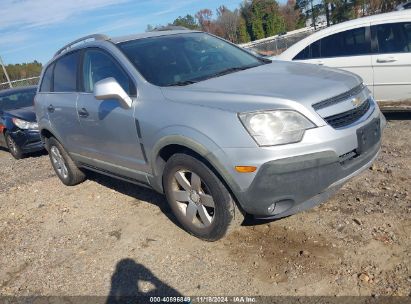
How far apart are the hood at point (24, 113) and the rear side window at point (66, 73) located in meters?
3.54

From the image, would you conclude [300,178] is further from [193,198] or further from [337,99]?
[193,198]

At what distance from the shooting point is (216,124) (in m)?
3.02

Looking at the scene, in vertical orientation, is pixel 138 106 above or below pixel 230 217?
above

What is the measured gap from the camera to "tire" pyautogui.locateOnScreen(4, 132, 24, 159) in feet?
27.9

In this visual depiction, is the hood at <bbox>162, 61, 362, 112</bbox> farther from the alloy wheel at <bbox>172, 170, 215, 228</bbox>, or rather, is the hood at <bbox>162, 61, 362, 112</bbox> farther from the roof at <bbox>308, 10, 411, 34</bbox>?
the roof at <bbox>308, 10, 411, 34</bbox>

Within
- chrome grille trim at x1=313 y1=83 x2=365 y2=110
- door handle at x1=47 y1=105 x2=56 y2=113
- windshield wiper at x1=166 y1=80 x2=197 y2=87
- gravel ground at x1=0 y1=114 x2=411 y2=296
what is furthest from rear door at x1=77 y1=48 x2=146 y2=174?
chrome grille trim at x1=313 y1=83 x2=365 y2=110

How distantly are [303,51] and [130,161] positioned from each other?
12.6 ft

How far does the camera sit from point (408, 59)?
18.3 feet

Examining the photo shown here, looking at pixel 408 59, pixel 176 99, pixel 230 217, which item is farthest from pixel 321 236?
pixel 408 59

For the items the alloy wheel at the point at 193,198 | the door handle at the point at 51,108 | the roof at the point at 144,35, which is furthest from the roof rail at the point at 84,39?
the alloy wheel at the point at 193,198

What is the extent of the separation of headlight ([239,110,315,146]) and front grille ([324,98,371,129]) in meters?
0.21

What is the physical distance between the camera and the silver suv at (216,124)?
2898 mm

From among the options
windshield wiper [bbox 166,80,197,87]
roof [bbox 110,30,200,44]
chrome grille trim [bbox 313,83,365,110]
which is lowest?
chrome grille trim [bbox 313,83,365,110]

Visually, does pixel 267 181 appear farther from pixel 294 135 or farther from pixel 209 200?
pixel 209 200
